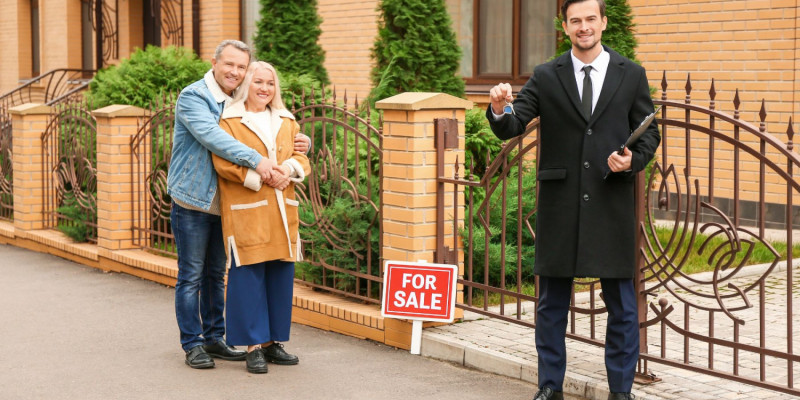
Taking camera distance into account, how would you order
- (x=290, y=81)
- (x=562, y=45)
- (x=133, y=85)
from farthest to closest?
(x=133, y=85)
(x=290, y=81)
(x=562, y=45)

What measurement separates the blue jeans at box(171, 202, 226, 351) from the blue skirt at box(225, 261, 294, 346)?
30 centimetres

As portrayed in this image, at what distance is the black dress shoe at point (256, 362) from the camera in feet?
20.1

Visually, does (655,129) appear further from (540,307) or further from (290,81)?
(290,81)

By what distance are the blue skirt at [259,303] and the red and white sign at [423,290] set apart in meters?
0.71

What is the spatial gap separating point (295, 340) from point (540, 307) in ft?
7.50

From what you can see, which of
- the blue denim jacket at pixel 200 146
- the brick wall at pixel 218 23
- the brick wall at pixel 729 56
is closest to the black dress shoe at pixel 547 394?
the blue denim jacket at pixel 200 146

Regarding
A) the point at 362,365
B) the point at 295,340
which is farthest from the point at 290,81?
the point at 362,365

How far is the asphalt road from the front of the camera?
582 cm

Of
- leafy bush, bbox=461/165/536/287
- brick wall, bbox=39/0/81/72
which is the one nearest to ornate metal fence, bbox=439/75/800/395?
leafy bush, bbox=461/165/536/287

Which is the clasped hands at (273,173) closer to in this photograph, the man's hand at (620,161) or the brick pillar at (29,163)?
the man's hand at (620,161)

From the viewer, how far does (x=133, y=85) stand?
41.2 ft

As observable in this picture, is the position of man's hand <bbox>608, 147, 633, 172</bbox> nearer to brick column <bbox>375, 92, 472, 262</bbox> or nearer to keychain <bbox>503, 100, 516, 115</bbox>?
keychain <bbox>503, 100, 516, 115</bbox>

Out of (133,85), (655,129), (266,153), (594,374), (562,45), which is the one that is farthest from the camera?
(133,85)

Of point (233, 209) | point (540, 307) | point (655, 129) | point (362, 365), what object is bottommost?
point (362, 365)
